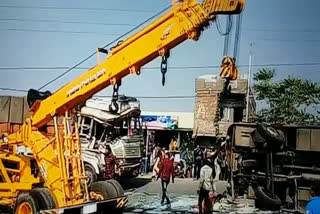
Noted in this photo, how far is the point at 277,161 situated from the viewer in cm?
1379

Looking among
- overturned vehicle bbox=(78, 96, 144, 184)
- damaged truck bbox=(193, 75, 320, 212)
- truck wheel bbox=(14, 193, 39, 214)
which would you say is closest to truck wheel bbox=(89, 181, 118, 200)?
truck wheel bbox=(14, 193, 39, 214)

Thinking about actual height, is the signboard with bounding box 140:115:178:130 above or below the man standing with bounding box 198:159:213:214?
above

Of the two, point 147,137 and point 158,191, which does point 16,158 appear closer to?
point 158,191

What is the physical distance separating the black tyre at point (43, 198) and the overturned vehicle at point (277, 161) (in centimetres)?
508

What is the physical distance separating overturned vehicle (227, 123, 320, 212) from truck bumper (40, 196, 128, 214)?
3561 millimetres

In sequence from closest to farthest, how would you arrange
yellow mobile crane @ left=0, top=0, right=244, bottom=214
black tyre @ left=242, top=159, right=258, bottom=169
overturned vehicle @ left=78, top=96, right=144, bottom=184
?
yellow mobile crane @ left=0, top=0, right=244, bottom=214, black tyre @ left=242, top=159, right=258, bottom=169, overturned vehicle @ left=78, top=96, right=144, bottom=184

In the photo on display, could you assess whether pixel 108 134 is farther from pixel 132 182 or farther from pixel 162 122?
pixel 162 122

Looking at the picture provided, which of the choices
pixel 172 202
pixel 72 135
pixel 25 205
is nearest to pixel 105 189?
pixel 72 135

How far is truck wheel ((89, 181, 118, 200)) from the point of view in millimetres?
10617

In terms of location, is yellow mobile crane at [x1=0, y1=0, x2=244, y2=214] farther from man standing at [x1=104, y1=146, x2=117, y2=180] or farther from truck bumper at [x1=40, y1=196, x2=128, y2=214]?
man standing at [x1=104, y1=146, x2=117, y2=180]

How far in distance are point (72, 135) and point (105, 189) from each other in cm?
147

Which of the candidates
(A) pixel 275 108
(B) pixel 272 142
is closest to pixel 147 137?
(A) pixel 275 108

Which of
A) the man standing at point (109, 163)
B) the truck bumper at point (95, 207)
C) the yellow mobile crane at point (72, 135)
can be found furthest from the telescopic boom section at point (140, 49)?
the man standing at point (109, 163)

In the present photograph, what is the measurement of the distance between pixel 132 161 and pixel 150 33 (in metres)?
9.71
